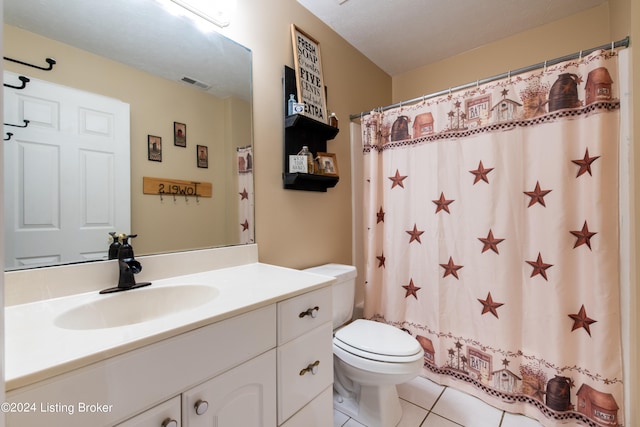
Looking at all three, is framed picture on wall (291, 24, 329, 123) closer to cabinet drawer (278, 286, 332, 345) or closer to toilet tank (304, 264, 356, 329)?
toilet tank (304, 264, 356, 329)

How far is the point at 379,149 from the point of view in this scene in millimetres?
1925

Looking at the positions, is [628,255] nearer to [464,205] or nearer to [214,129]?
[464,205]

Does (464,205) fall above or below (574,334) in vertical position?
above

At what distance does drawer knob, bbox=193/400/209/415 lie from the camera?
0.69 metres

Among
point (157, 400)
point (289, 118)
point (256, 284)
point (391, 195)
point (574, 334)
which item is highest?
point (289, 118)

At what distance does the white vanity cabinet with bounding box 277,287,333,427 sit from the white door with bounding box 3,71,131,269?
2.34 ft

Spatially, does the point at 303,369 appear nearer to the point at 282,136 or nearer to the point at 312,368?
the point at 312,368

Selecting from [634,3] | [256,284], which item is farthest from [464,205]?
[256,284]

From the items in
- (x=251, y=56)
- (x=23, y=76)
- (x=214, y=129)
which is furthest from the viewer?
(x=251, y=56)

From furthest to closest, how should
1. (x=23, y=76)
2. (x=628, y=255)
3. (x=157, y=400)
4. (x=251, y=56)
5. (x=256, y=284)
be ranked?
(x=251, y=56)
(x=628, y=255)
(x=256, y=284)
(x=23, y=76)
(x=157, y=400)

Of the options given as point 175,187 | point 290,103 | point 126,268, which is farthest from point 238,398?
point 290,103

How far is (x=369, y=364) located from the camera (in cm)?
125

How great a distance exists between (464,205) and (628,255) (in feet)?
2.20

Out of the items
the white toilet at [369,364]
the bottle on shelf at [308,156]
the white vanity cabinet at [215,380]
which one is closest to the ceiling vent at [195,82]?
the bottle on shelf at [308,156]
